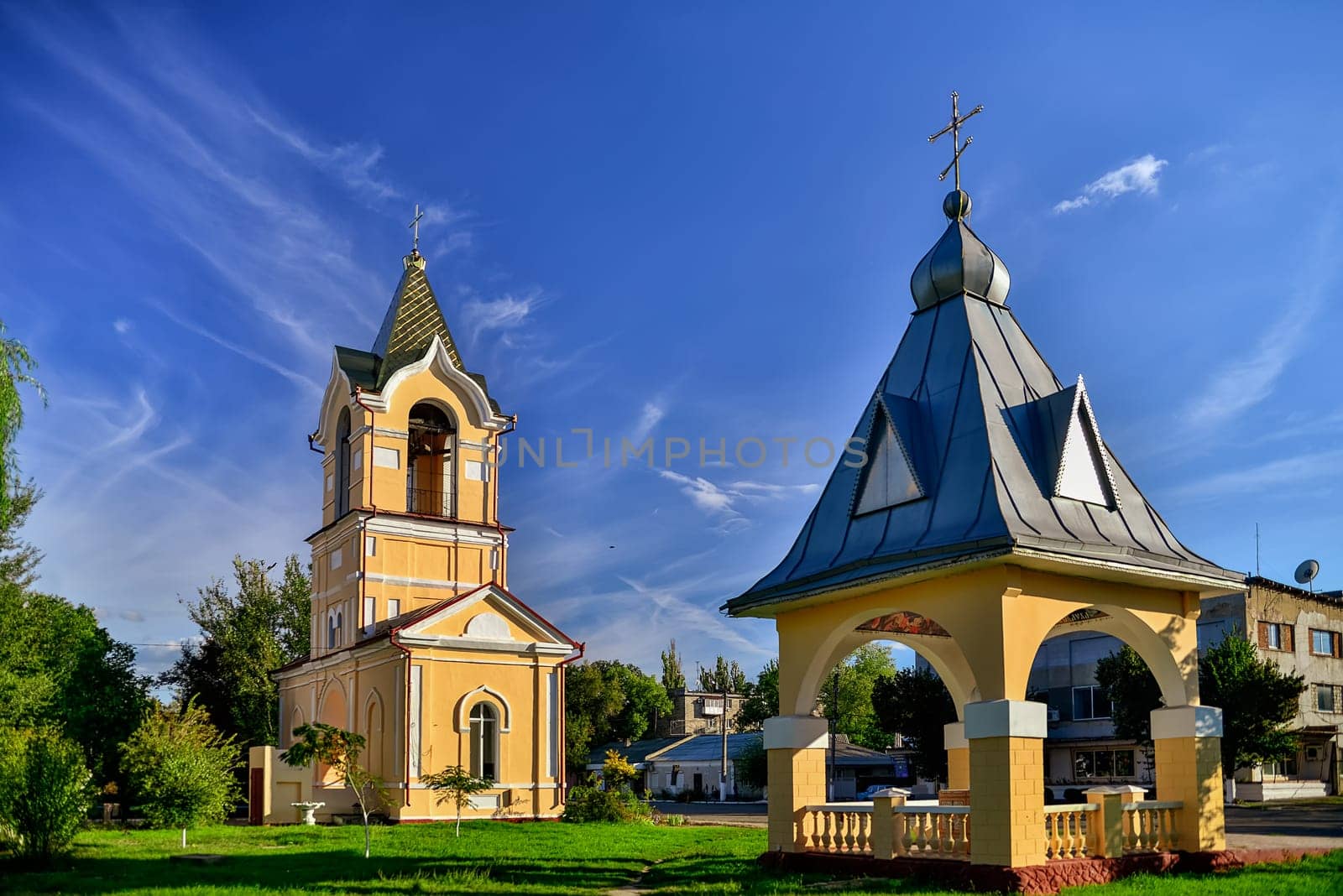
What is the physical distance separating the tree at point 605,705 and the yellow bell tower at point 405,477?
954 inches

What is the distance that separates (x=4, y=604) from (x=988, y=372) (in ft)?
104

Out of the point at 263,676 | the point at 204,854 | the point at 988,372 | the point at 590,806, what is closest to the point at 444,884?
the point at 204,854

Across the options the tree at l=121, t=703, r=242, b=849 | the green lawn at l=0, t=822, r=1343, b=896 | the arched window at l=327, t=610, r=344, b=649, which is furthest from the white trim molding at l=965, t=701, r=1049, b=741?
the arched window at l=327, t=610, r=344, b=649

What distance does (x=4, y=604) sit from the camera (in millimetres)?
35062

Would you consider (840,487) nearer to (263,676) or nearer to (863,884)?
(863,884)

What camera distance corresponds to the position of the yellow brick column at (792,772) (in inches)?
605

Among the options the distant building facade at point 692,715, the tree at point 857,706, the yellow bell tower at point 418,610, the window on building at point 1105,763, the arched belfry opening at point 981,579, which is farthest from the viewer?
the distant building facade at point 692,715

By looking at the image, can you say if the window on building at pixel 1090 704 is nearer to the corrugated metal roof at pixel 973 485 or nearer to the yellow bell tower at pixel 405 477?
the yellow bell tower at pixel 405 477

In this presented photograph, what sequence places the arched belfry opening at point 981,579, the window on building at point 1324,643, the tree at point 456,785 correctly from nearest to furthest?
the arched belfry opening at point 981,579
the tree at point 456,785
the window on building at point 1324,643

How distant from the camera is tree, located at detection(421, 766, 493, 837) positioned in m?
25.7

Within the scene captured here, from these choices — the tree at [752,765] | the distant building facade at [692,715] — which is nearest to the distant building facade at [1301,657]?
the tree at [752,765]

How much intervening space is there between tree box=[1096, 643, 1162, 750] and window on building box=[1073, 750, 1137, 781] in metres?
4.42

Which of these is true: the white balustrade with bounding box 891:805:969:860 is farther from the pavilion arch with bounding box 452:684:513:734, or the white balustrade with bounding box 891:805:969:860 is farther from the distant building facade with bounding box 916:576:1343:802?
A: the distant building facade with bounding box 916:576:1343:802

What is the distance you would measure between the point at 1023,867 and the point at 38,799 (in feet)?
45.1
